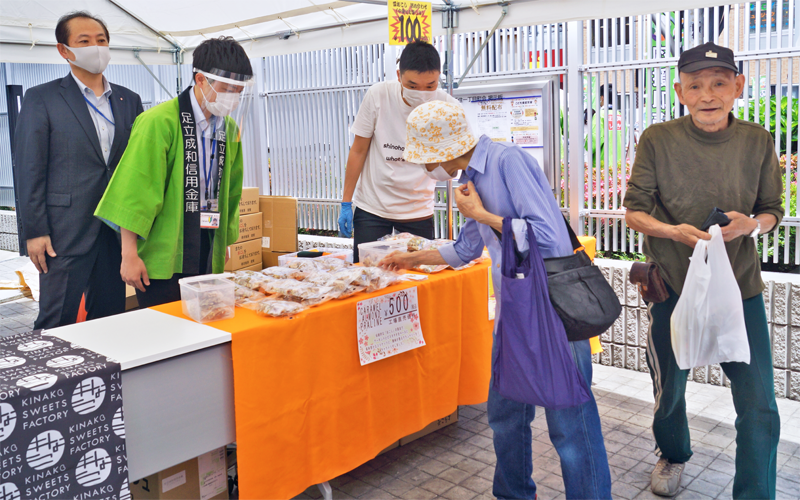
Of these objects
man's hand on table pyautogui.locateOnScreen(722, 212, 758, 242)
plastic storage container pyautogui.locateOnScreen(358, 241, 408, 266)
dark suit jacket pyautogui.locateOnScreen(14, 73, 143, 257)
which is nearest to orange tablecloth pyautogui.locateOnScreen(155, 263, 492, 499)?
plastic storage container pyautogui.locateOnScreen(358, 241, 408, 266)

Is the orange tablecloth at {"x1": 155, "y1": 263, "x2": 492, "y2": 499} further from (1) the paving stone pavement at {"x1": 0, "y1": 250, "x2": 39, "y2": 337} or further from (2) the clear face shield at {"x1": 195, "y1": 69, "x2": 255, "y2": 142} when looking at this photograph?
(1) the paving stone pavement at {"x1": 0, "y1": 250, "x2": 39, "y2": 337}

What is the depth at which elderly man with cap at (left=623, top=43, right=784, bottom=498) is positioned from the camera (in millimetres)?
2432

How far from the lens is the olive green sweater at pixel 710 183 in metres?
2.53

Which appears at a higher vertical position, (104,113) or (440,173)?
(104,113)

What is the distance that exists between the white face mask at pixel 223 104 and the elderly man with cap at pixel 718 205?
1.73 metres

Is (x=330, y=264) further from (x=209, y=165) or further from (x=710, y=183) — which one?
(x=710, y=183)

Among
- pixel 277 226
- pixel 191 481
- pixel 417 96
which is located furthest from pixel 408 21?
pixel 191 481

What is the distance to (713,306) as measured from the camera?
2.46m

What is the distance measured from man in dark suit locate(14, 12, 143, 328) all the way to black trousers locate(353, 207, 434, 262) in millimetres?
1237

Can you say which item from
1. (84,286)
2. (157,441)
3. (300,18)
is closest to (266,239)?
(300,18)

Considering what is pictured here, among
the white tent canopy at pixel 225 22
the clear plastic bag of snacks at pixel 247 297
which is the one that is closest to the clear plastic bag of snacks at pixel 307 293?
the clear plastic bag of snacks at pixel 247 297

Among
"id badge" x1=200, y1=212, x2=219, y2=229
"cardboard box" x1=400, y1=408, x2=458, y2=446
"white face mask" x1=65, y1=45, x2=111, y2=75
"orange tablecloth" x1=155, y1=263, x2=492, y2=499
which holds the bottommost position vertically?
"cardboard box" x1=400, y1=408, x2=458, y2=446

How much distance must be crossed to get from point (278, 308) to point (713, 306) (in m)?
1.69

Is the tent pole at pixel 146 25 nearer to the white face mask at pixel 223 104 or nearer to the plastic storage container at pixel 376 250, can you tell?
the white face mask at pixel 223 104
